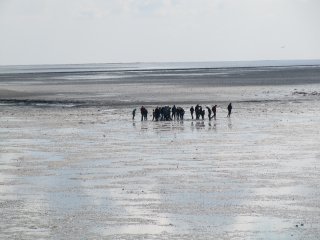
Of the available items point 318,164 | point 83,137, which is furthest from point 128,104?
point 318,164

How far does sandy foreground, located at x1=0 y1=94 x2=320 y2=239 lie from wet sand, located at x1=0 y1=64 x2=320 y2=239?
0.03 meters

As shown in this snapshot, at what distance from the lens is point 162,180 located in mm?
27578

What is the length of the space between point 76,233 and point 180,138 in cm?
2094

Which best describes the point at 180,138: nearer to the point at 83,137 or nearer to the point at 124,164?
the point at 83,137

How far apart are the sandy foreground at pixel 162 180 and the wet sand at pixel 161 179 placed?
3 cm

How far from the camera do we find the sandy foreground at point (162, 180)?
2052cm

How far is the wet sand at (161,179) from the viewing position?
20.5 meters

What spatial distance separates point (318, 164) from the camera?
30531mm

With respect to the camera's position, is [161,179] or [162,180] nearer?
[162,180]

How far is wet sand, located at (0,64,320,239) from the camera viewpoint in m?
20.5

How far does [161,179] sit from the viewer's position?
1094 inches

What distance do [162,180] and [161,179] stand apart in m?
0.22

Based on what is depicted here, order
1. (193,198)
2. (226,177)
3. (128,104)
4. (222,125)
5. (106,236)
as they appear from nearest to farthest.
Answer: (106,236) < (193,198) < (226,177) < (222,125) < (128,104)

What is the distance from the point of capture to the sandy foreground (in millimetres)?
20516
